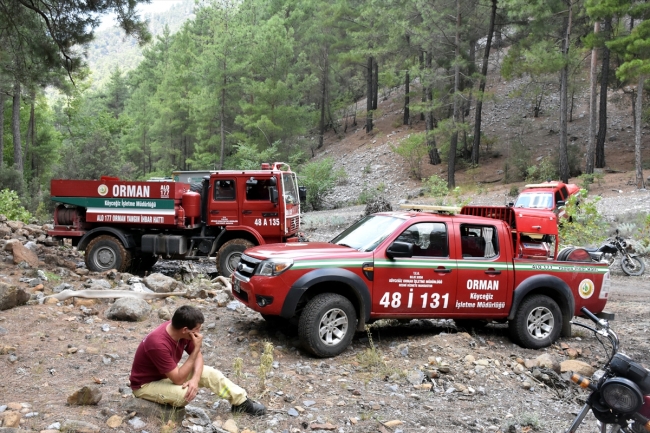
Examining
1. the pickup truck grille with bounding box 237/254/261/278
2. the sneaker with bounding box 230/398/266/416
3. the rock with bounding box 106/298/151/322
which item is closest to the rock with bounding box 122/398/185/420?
the sneaker with bounding box 230/398/266/416

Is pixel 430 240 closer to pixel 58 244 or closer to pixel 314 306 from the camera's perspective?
pixel 314 306

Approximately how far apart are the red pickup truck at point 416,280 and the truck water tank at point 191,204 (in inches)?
228

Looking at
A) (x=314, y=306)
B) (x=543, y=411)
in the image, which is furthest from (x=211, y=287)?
(x=543, y=411)

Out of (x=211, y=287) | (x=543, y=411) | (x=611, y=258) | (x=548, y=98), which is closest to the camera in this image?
(x=543, y=411)

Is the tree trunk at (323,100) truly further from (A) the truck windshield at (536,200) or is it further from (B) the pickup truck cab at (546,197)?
(A) the truck windshield at (536,200)

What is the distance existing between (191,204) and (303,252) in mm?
6582

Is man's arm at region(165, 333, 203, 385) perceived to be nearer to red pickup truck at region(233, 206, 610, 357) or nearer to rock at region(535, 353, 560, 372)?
red pickup truck at region(233, 206, 610, 357)

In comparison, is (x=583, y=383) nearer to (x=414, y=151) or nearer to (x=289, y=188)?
(x=289, y=188)

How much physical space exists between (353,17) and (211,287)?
1401 inches

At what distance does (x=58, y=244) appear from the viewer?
48.9 ft

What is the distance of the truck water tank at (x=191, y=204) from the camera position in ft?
42.0

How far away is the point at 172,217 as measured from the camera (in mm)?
12523

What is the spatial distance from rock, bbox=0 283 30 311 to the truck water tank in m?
5.17

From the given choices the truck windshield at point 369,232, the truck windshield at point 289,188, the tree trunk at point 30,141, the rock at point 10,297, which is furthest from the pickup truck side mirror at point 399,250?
the tree trunk at point 30,141
